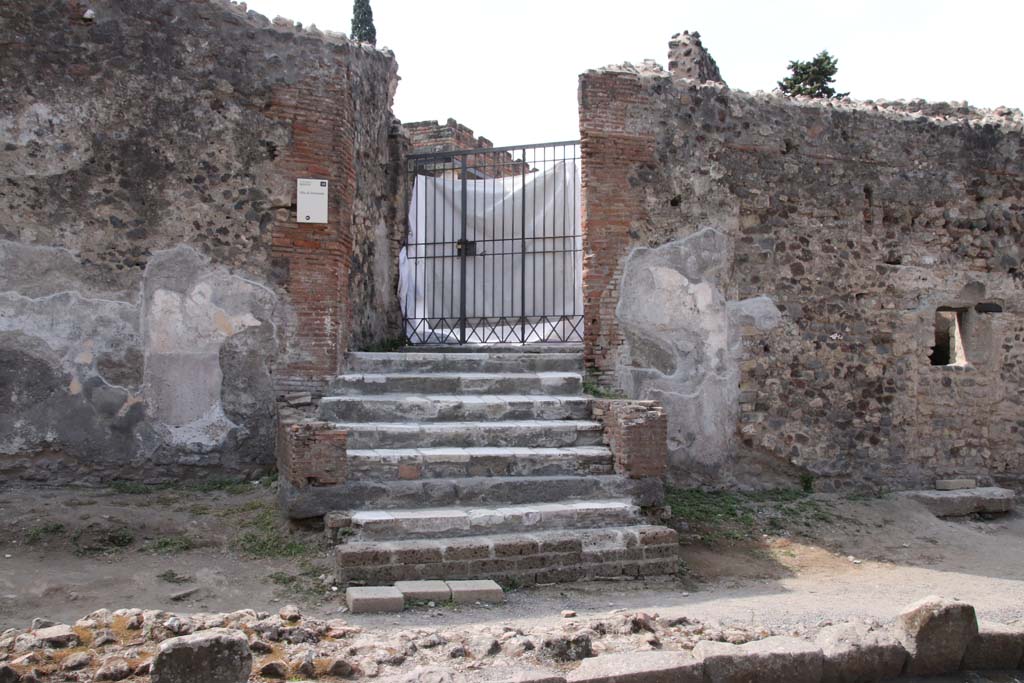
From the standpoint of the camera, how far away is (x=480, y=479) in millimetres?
7074

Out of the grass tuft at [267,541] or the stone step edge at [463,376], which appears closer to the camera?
the grass tuft at [267,541]

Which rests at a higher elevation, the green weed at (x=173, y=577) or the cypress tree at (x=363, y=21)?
the cypress tree at (x=363, y=21)

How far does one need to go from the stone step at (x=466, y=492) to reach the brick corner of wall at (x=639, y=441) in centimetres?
9

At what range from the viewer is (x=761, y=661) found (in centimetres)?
474

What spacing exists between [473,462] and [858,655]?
124 inches

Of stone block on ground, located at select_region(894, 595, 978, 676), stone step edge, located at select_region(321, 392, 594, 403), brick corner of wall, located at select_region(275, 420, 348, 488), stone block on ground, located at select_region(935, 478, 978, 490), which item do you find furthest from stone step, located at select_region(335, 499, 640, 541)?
stone block on ground, located at select_region(935, 478, 978, 490)

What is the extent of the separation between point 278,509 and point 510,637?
2.84 metres

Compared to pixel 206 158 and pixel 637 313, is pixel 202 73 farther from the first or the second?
pixel 637 313

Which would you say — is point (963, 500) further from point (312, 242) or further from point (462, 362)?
point (312, 242)

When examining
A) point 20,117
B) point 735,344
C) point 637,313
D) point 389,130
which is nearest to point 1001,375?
point 735,344

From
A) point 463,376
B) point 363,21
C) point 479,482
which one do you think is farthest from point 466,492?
point 363,21

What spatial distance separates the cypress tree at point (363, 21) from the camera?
64.7 feet

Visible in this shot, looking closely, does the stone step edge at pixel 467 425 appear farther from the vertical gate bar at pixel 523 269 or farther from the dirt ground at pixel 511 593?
the vertical gate bar at pixel 523 269

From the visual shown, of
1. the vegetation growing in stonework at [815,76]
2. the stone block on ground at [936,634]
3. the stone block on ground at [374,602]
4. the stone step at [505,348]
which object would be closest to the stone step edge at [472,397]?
the stone step at [505,348]
